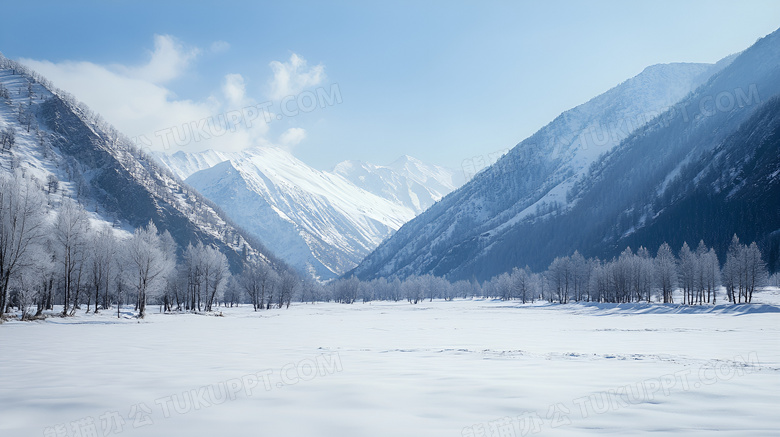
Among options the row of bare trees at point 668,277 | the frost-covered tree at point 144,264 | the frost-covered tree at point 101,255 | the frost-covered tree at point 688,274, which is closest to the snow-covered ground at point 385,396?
the frost-covered tree at point 144,264

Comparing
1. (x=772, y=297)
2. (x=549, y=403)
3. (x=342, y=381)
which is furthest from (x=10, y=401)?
(x=772, y=297)

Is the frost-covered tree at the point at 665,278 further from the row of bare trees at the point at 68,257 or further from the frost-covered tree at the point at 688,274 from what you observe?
the row of bare trees at the point at 68,257

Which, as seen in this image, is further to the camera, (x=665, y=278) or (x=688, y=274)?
(x=665, y=278)

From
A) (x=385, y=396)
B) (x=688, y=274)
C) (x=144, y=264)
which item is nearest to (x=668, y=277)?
(x=688, y=274)

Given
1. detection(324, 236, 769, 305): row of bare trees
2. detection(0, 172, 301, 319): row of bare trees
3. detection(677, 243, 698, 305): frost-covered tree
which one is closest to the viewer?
detection(0, 172, 301, 319): row of bare trees

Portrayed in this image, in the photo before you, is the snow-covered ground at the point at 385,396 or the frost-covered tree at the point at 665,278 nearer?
the snow-covered ground at the point at 385,396

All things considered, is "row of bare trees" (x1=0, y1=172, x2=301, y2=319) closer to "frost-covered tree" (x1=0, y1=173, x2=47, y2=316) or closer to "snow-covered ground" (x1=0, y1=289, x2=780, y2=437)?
"frost-covered tree" (x1=0, y1=173, x2=47, y2=316)

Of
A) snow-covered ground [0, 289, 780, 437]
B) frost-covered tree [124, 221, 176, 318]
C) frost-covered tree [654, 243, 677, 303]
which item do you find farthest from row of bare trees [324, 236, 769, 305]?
frost-covered tree [124, 221, 176, 318]

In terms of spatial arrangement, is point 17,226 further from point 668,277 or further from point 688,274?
point 688,274

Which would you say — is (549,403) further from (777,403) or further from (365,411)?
(777,403)

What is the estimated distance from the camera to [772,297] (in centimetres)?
8831

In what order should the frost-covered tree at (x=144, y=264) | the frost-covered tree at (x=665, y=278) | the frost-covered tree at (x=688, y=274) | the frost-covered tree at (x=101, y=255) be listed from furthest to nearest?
1. the frost-covered tree at (x=665, y=278)
2. the frost-covered tree at (x=688, y=274)
3. the frost-covered tree at (x=101, y=255)
4. the frost-covered tree at (x=144, y=264)

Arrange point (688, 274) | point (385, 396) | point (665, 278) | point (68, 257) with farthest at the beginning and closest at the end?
point (665, 278) < point (688, 274) < point (68, 257) < point (385, 396)

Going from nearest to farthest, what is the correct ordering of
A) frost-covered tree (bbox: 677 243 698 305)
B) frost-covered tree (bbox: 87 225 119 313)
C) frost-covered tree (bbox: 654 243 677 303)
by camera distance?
frost-covered tree (bbox: 87 225 119 313), frost-covered tree (bbox: 677 243 698 305), frost-covered tree (bbox: 654 243 677 303)
